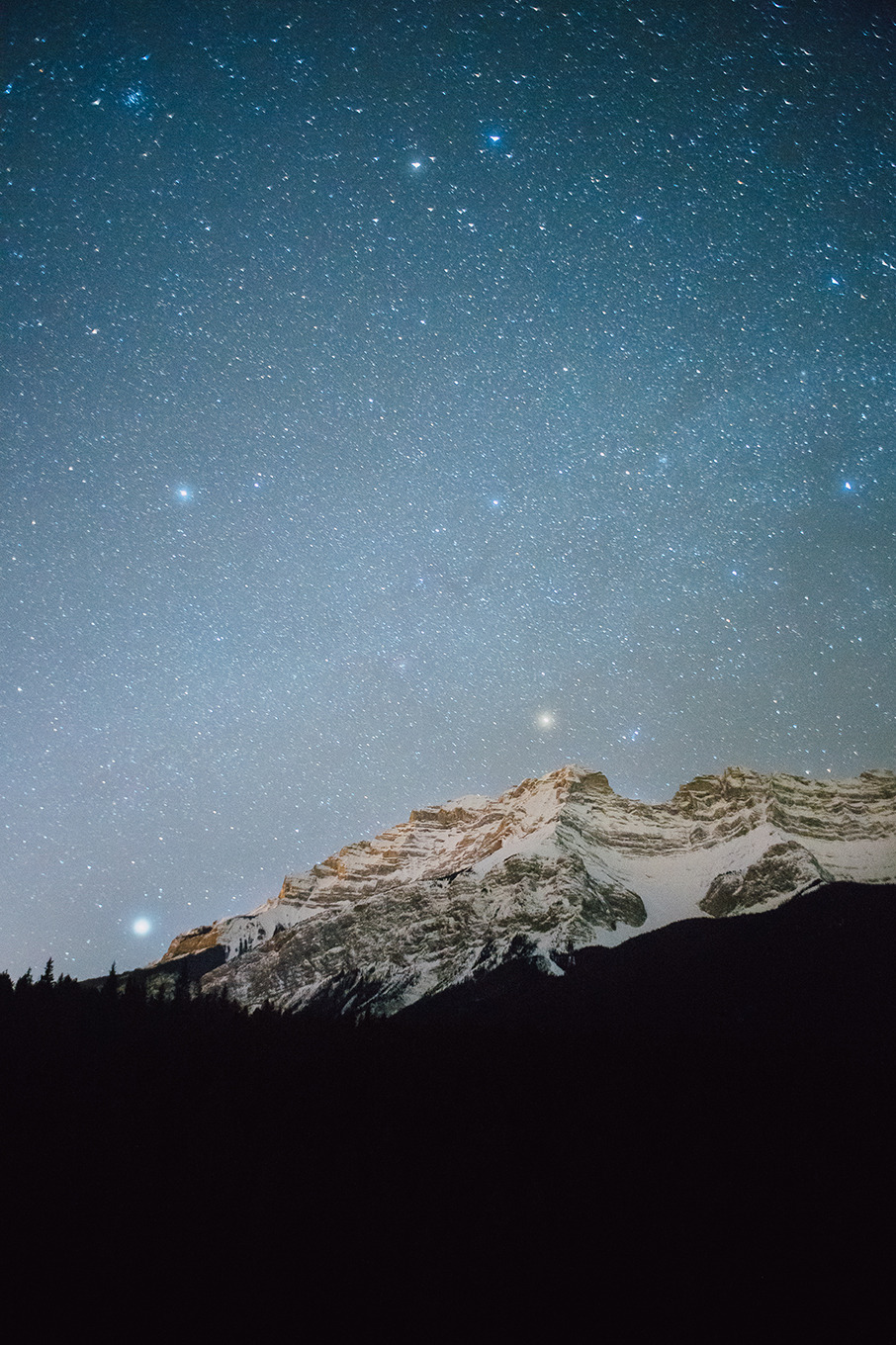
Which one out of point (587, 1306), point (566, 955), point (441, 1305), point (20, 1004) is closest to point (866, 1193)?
point (587, 1306)

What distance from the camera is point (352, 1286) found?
1572 inches

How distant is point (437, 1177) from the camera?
5462cm

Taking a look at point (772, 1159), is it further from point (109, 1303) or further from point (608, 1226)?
point (109, 1303)

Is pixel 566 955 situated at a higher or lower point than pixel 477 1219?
higher

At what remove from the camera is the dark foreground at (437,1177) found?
39625mm

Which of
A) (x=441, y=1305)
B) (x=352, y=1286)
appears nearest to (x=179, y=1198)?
(x=352, y=1286)

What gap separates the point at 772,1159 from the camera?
5625 cm

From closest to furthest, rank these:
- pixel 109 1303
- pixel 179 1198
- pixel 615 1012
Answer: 1. pixel 109 1303
2. pixel 179 1198
3. pixel 615 1012

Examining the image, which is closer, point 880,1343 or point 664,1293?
point 880,1343

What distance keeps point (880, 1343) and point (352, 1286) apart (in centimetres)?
3002

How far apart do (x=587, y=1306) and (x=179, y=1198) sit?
93.9ft

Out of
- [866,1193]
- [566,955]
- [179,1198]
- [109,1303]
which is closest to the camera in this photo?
[109,1303]

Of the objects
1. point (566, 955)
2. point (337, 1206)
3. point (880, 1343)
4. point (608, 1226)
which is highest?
point (566, 955)

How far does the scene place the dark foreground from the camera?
39625mm
